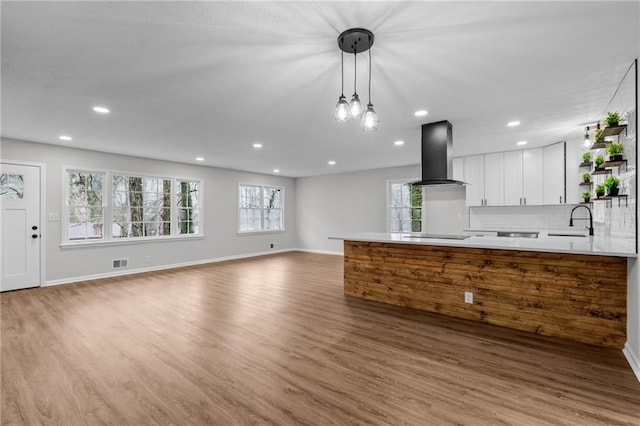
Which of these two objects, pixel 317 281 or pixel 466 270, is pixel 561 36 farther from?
pixel 317 281

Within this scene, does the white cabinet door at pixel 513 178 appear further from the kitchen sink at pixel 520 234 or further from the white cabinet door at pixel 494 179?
the kitchen sink at pixel 520 234

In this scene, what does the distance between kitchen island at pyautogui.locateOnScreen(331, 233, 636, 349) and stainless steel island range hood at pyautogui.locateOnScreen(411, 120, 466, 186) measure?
3.07ft

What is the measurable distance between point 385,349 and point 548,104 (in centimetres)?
334

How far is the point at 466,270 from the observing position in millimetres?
3602

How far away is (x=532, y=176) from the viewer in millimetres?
5598

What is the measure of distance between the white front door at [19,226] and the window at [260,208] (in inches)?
169

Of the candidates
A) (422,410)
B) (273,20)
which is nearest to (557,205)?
(422,410)

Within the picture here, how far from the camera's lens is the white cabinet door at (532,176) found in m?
5.51

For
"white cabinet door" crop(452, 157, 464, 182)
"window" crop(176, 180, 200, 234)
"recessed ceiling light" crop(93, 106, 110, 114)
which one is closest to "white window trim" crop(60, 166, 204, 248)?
"window" crop(176, 180, 200, 234)

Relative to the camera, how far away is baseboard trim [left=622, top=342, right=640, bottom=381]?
2338mm

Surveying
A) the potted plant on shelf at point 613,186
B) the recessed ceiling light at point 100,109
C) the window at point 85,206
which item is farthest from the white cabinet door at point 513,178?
the window at point 85,206

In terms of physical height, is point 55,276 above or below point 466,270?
below

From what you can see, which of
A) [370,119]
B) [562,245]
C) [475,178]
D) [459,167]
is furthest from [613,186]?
[459,167]

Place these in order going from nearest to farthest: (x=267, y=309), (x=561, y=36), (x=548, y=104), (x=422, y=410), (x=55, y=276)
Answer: (x=422, y=410) → (x=561, y=36) → (x=548, y=104) → (x=267, y=309) → (x=55, y=276)
